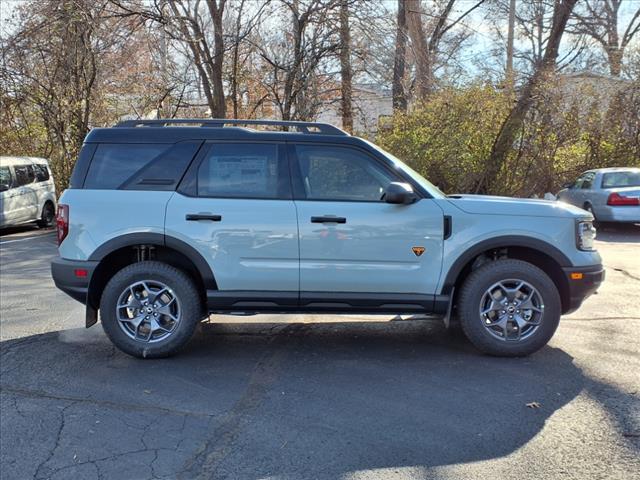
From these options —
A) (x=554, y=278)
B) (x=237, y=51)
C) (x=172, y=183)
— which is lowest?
(x=554, y=278)

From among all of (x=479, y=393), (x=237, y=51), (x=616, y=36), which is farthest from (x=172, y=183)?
(x=616, y=36)

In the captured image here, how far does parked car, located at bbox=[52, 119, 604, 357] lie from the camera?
4762 millimetres

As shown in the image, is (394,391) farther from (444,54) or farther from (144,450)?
(444,54)

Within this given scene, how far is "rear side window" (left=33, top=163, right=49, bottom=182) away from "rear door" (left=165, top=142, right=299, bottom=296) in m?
11.6

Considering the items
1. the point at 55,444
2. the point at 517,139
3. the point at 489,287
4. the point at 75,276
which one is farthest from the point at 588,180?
the point at 55,444

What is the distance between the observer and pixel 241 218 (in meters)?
4.77

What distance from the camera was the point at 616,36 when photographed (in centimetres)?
3559

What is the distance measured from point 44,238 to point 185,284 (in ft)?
32.3

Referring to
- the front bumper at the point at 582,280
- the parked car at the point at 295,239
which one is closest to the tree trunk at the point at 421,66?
the parked car at the point at 295,239

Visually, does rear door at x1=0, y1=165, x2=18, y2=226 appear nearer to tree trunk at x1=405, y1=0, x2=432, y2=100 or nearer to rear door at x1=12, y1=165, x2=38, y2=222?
rear door at x1=12, y1=165, x2=38, y2=222

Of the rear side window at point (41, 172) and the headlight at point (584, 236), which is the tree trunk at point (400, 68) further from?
the headlight at point (584, 236)

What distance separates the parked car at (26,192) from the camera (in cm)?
1338

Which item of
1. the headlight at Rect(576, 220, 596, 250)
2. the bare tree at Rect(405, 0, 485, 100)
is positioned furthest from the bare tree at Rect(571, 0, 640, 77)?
the headlight at Rect(576, 220, 596, 250)

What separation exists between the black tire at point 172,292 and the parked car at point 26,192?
10.1 metres
